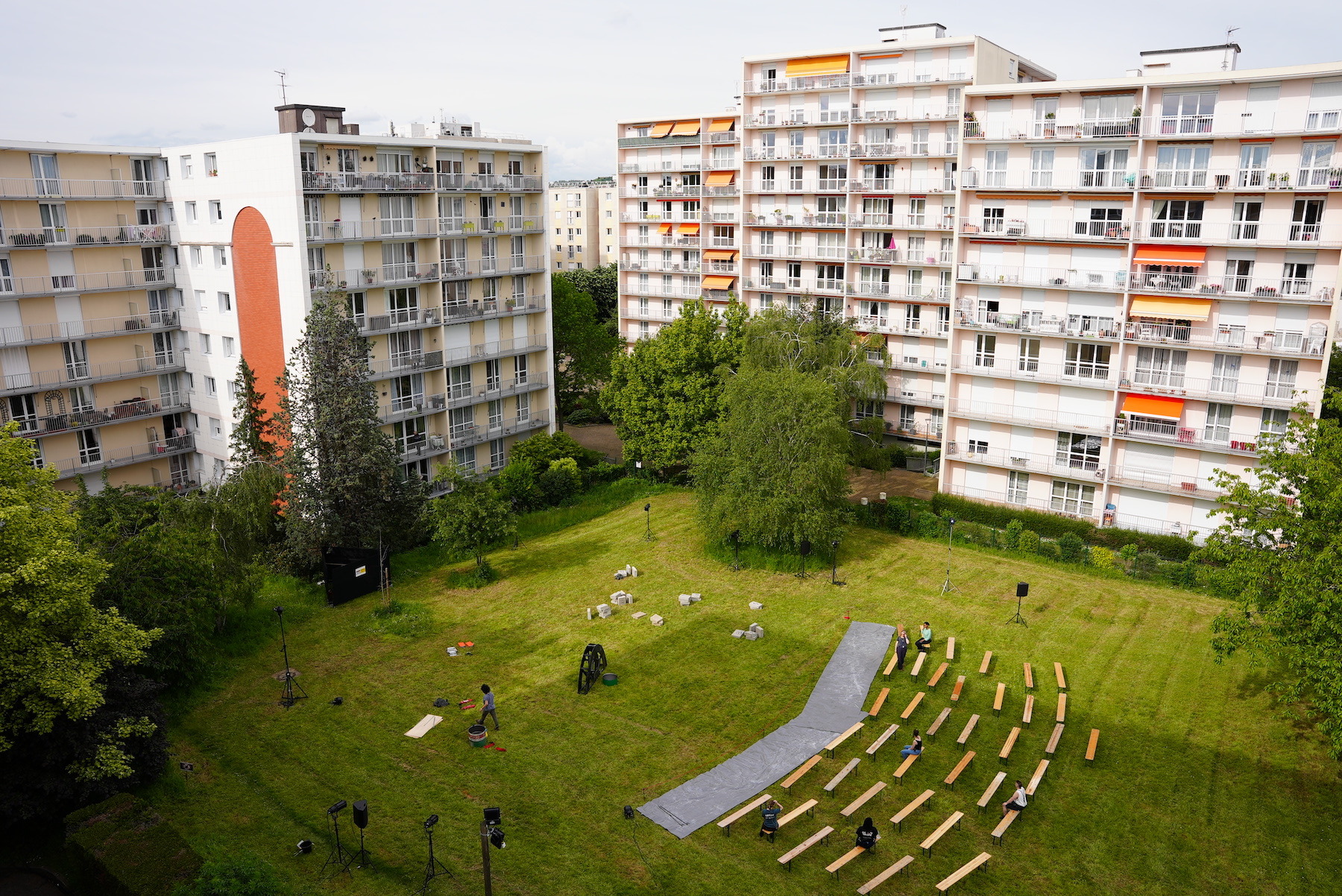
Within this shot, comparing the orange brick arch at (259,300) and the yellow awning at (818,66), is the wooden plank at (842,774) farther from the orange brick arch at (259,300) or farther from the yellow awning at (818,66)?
the yellow awning at (818,66)

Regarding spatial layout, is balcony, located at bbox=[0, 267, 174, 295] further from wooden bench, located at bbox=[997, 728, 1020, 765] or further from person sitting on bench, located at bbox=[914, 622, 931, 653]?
wooden bench, located at bbox=[997, 728, 1020, 765]

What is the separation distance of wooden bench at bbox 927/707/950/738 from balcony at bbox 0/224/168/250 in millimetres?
43547

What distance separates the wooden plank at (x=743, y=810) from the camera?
24891mm

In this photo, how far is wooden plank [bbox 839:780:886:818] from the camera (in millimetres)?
25312

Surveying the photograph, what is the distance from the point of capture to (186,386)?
163ft

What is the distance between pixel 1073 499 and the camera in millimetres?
46188

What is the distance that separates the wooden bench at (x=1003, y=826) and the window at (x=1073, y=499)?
24428 mm

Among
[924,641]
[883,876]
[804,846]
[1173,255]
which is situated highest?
[1173,255]

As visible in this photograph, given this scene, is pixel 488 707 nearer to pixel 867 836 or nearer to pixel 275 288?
pixel 867 836

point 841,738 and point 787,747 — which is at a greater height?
point 841,738

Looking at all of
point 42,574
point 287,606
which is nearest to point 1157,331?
point 287,606

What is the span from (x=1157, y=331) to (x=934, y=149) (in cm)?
1862

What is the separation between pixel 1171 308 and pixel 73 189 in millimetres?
51676

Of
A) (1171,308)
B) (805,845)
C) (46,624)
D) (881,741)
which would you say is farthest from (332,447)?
(1171,308)
